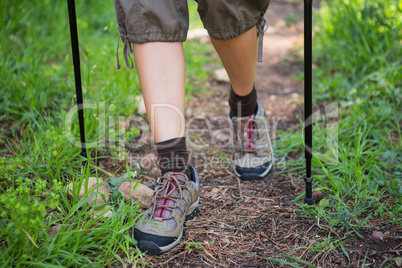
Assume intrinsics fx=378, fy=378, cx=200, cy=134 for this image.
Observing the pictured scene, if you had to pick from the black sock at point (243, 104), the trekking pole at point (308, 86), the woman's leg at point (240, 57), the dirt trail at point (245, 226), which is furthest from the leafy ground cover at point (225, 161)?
the woman's leg at point (240, 57)

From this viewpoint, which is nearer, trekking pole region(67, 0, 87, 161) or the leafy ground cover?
the leafy ground cover

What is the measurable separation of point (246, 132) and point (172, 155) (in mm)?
597

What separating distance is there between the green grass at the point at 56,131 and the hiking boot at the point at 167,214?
0.05m

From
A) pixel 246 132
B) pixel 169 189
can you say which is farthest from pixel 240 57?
pixel 169 189

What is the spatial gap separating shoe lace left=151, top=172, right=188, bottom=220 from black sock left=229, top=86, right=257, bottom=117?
1.87 feet

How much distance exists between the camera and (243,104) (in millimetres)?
1877

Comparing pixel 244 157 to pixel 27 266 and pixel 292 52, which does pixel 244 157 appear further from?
pixel 292 52

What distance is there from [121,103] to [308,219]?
4.14 ft

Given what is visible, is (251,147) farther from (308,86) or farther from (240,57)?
(308,86)

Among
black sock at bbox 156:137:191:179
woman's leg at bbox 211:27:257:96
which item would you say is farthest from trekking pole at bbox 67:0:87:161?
woman's leg at bbox 211:27:257:96

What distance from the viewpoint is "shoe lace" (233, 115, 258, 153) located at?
1918 millimetres

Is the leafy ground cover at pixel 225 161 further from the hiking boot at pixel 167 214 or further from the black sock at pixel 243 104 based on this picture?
the black sock at pixel 243 104

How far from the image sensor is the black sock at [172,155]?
143 centimetres

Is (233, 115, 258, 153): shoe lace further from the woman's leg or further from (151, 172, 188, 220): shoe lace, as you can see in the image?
(151, 172, 188, 220): shoe lace
